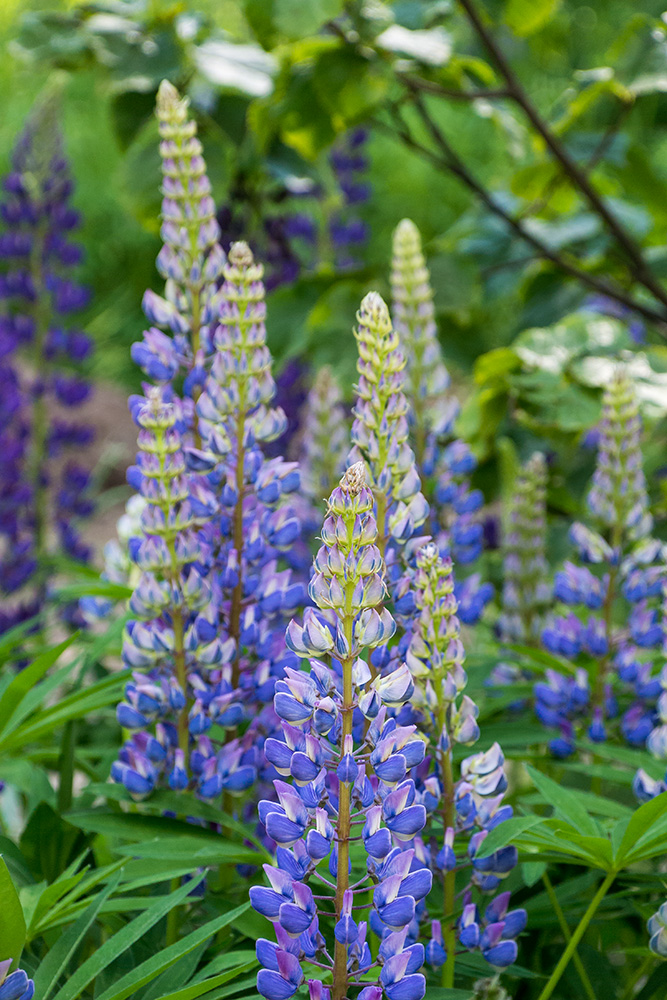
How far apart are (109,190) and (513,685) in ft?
25.3

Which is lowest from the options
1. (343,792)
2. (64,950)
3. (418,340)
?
(64,950)

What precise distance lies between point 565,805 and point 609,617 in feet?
1.20

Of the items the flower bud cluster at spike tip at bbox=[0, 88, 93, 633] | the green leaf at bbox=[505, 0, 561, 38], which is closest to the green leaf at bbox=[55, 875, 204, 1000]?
the green leaf at bbox=[505, 0, 561, 38]

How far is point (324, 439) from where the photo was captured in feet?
4.48

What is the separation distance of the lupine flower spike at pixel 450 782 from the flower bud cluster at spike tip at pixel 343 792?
3.4 inches

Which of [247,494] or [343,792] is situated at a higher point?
[247,494]

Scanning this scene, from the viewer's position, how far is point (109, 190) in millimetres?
8172

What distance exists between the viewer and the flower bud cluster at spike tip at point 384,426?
2.59 feet

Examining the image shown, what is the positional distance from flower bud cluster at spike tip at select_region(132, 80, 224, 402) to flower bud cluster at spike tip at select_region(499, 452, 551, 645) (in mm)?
490

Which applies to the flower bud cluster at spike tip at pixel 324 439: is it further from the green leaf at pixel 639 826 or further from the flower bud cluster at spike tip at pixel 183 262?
the green leaf at pixel 639 826

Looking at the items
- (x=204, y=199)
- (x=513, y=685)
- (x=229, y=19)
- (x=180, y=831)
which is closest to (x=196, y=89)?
(x=204, y=199)

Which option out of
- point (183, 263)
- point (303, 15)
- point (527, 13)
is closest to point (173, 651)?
point (183, 263)

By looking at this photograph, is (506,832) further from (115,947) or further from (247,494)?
(247,494)

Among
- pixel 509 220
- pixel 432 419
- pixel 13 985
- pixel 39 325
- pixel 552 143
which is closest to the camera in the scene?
pixel 13 985
